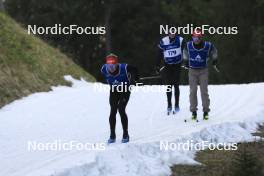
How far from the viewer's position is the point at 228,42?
125 feet

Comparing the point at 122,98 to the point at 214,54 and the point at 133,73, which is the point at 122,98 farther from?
the point at 214,54

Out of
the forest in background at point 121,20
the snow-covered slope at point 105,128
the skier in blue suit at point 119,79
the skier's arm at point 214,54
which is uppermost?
the forest in background at point 121,20

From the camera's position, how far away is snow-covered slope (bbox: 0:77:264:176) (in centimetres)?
964

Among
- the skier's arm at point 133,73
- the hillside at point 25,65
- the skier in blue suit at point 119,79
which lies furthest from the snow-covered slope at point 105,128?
the skier's arm at point 133,73

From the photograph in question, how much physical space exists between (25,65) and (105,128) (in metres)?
6.70

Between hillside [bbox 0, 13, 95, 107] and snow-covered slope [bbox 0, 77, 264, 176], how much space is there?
0.48m

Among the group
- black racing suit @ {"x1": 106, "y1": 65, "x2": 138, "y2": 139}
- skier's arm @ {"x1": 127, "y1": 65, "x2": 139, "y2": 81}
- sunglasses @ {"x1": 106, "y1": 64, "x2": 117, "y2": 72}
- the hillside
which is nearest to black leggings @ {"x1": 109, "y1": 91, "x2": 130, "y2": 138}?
black racing suit @ {"x1": 106, "y1": 65, "x2": 138, "y2": 139}

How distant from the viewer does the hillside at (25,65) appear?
17.6 meters

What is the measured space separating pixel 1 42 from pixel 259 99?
939 cm

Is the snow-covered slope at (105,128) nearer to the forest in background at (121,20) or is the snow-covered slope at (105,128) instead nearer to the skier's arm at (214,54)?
the skier's arm at (214,54)

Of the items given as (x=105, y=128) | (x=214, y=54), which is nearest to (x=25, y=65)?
(x=105, y=128)

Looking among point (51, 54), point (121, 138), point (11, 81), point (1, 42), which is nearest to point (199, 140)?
point (121, 138)

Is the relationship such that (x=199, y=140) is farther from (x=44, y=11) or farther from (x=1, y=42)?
(x=44, y=11)

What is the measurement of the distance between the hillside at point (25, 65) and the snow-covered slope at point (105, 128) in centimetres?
48
